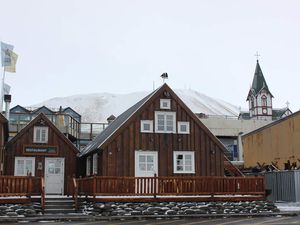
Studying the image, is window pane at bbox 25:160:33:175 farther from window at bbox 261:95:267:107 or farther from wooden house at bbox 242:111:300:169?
window at bbox 261:95:267:107

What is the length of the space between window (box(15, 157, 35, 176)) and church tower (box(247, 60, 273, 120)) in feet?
253

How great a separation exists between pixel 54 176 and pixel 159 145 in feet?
25.3

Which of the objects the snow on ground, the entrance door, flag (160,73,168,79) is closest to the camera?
the snow on ground

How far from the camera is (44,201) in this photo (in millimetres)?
21922

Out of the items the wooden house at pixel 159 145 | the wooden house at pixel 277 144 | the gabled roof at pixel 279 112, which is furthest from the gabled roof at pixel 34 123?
the gabled roof at pixel 279 112

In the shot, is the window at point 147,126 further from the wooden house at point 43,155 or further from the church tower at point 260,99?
the church tower at point 260,99

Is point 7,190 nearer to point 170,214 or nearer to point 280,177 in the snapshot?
point 170,214

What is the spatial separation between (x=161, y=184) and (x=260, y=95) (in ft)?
276

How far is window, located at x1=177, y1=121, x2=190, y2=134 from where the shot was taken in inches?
1028

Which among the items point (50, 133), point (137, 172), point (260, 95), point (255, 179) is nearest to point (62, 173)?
point (50, 133)

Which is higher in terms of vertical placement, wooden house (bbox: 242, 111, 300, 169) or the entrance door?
wooden house (bbox: 242, 111, 300, 169)

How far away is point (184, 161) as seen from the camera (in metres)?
25.8

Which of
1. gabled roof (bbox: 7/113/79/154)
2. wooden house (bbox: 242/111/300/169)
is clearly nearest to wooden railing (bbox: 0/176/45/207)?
gabled roof (bbox: 7/113/79/154)

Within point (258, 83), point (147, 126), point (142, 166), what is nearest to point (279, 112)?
point (258, 83)
